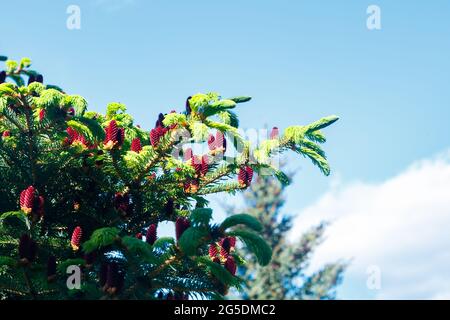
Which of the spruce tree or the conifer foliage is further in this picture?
the spruce tree

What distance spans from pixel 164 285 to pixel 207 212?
1138mm

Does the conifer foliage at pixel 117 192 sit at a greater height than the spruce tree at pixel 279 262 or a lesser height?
lesser

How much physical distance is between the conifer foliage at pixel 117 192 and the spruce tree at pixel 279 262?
1966 centimetres

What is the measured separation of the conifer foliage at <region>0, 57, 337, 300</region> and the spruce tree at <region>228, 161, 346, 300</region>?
64.5 ft

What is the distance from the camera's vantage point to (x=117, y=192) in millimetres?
5605

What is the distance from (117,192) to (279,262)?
71.2ft

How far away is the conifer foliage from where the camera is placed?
4.34 m

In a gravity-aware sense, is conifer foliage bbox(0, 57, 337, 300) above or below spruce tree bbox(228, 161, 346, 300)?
below

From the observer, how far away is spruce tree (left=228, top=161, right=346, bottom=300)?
25.2 metres

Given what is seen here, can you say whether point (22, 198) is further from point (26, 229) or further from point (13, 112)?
point (13, 112)

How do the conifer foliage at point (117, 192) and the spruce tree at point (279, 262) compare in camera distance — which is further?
the spruce tree at point (279, 262)

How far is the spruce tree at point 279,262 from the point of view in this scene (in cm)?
2516

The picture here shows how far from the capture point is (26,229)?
4.81 m
